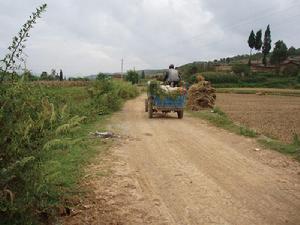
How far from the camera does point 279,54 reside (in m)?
93.9

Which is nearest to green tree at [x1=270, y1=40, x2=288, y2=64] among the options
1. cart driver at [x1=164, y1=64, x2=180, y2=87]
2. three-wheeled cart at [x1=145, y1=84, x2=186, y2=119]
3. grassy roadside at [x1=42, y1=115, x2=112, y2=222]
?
cart driver at [x1=164, y1=64, x2=180, y2=87]

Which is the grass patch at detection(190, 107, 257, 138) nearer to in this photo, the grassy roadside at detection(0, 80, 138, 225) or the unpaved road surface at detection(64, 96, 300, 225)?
the unpaved road surface at detection(64, 96, 300, 225)

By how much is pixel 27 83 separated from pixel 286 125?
14.6 metres

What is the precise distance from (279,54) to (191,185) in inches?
3609

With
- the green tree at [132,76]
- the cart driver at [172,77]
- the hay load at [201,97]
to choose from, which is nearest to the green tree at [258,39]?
the green tree at [132,76]

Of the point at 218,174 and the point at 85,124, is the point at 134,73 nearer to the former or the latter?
the point at 85,124

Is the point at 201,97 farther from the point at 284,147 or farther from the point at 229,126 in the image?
the point at 284,147

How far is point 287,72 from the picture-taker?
8256 cm

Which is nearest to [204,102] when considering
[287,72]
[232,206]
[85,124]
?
[85,124]

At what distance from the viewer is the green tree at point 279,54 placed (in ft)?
308

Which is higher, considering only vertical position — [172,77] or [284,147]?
[172,77]

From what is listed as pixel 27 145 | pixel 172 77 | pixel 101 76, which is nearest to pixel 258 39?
pixel 101 76

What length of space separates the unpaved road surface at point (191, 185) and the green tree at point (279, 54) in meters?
86.7

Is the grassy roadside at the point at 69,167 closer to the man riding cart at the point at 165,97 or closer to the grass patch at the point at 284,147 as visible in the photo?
the grass patch at the point at 284,147
